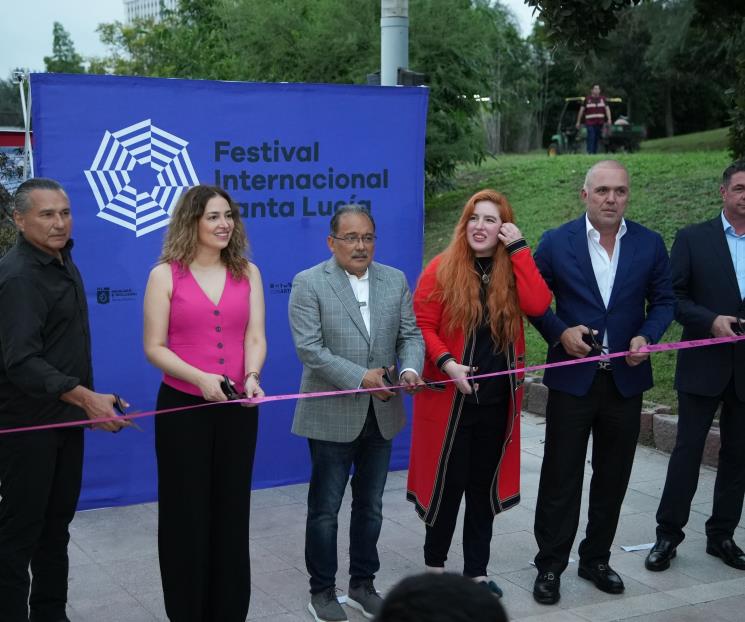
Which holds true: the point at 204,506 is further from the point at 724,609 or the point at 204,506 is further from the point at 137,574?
the point at 724,609

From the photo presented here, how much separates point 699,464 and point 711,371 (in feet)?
1.65

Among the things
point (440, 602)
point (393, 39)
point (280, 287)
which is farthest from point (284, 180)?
point (440, 602)

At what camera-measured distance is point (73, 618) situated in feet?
16.5

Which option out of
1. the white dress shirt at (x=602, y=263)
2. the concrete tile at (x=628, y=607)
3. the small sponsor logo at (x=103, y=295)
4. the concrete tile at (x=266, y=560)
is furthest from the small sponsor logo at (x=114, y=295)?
the concrete tile at (x=628, y=607)

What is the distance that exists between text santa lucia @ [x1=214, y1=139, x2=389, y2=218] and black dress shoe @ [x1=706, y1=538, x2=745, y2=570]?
3.02 meters

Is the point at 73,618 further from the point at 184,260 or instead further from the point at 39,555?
the point at 184,260

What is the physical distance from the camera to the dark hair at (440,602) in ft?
5.90

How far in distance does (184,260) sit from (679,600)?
289 cm

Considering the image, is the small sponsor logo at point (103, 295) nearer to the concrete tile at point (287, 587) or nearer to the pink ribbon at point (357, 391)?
the pink ribbon at point (357, 391)

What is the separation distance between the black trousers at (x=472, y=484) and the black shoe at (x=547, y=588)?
0.90ft

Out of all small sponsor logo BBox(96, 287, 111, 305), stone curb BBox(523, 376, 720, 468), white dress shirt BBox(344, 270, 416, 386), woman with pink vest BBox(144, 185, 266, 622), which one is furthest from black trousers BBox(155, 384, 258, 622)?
stone curb BBox(523, 376, 720, 468)

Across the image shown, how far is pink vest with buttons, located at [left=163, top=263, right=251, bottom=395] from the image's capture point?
4.50m

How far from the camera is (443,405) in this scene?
16.7 feet

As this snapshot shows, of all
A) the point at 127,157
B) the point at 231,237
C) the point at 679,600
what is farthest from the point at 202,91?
the point at 679,600
